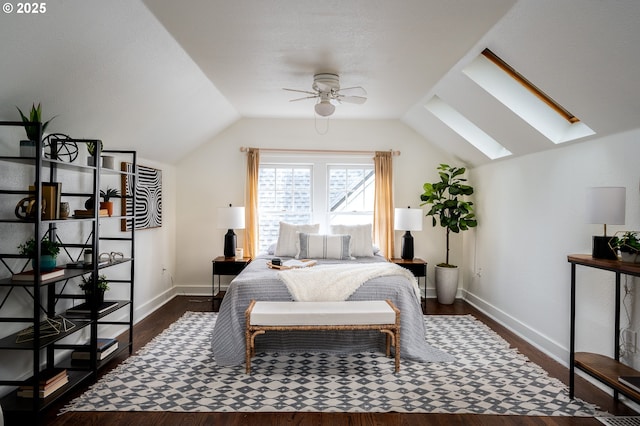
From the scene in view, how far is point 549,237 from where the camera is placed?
3832mm

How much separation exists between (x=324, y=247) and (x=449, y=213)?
6.11 feet

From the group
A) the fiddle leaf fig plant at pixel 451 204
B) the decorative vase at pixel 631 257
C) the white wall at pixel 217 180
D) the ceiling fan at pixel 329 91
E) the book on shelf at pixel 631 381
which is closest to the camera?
the book on shelf at pixel 631 381

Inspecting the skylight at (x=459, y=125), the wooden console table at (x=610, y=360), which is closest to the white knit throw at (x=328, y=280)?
the wooden console table at (x=610, y=360)

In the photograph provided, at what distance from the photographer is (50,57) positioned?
8.04 feet

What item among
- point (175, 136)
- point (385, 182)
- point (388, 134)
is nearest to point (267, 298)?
point (175, 136)

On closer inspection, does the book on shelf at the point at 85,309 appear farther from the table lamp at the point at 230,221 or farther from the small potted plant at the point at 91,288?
the table lamp at the point at 230,221

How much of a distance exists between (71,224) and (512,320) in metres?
4.45

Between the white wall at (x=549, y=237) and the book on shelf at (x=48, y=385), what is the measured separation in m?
3.91

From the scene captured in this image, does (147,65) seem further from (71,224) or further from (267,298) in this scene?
(267,298)

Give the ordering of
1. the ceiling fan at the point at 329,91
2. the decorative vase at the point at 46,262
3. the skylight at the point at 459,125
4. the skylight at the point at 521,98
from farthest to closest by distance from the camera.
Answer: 1. the skylight at the point at 459,125
2. the ceiling fan at the point at 329,91
3. the skylight at the point at 521,98
4. the decorative vase at the point at 46,262

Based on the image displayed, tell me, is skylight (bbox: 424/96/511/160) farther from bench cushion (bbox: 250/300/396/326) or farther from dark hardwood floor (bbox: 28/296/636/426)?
dark hardwood floor (bbox: 28/296/636/426)

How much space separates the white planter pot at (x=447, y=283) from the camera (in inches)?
220

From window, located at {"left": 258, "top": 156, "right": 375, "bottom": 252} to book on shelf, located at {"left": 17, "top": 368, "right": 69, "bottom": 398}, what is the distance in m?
3.41

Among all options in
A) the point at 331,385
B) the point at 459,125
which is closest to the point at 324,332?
the point at 331,385
